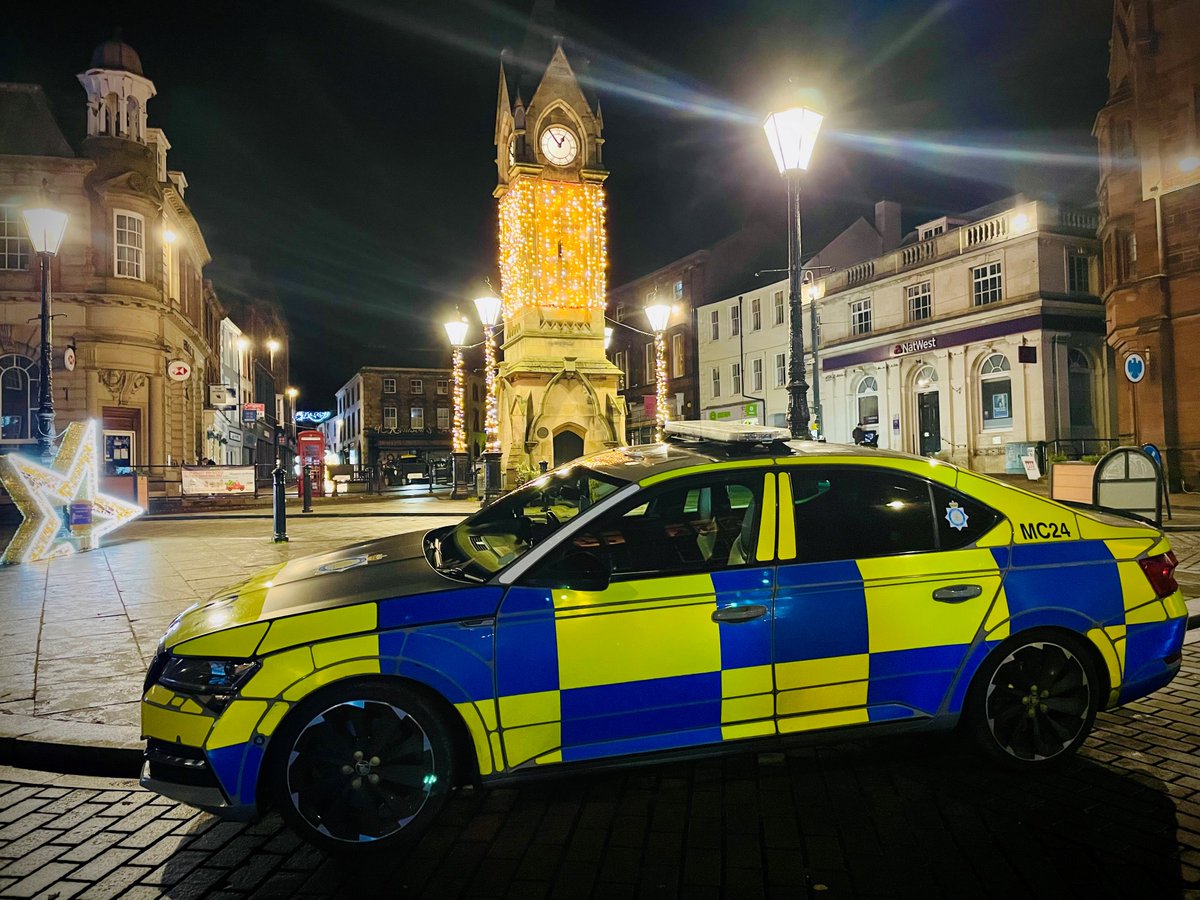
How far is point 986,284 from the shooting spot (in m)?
30.4

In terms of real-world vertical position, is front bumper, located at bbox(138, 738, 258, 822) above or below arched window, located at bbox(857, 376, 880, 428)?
below

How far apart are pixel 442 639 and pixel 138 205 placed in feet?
101

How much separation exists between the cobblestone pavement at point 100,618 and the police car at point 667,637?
1.59 metres

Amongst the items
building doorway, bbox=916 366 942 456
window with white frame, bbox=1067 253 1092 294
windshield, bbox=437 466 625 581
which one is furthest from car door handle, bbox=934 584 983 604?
building doorway, bbox=916 366 942 456

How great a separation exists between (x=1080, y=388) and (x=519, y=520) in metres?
32.4

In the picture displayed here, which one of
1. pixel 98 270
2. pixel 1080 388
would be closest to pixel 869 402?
pixel 1080 388

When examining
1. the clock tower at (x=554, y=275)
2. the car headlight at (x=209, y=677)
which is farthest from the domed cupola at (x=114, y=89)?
the car headlight at (x=209, y=677)

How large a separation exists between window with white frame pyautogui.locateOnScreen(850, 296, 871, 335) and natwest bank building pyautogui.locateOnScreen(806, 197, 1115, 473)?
0.30 ft

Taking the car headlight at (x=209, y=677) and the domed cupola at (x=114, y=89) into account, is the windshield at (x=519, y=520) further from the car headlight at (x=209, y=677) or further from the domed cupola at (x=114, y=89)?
the domed cupola at (x=114, y=89)

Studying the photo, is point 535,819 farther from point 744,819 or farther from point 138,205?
point 138,205

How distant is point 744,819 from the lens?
3277 millimetres

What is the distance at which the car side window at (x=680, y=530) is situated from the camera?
3342mm

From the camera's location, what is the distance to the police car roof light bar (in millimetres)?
4039

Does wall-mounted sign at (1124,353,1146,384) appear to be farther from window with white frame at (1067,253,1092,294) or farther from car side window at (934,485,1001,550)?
car side window at (934,485,1001,550)
